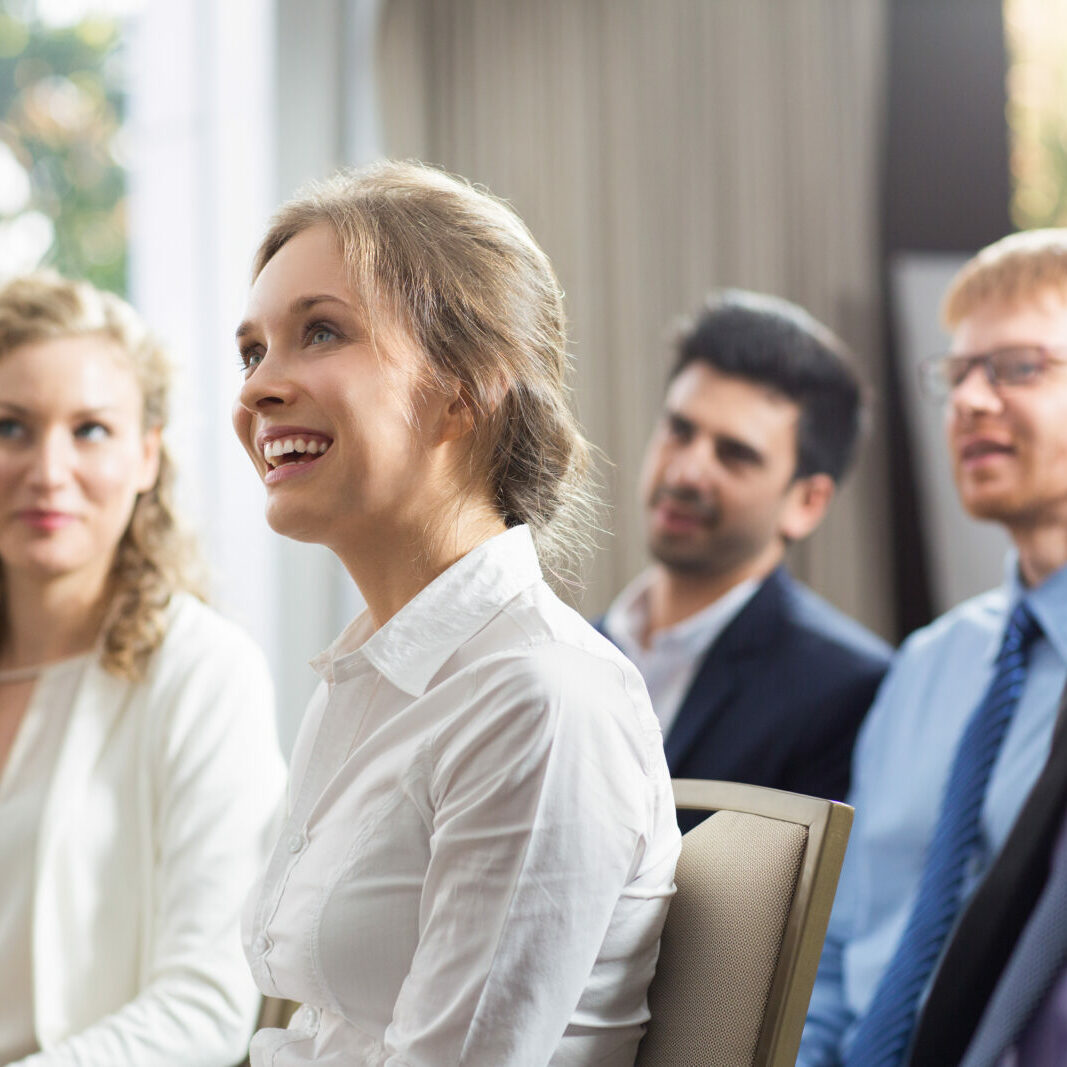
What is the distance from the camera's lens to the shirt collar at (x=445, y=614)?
1.04 metres

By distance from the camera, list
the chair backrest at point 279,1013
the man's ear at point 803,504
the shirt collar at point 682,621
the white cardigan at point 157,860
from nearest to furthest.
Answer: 1. the chair backrest at point 279,1013
2. the white cardigan at point 157,860
3. the shirt collar at point 682,621
4. the man's ear at point 803,504

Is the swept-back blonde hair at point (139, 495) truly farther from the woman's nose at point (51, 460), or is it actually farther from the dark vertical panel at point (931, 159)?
the dark vertical panel at point (931, 159)

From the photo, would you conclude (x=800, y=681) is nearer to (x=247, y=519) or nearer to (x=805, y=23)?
(x=247, y=519)

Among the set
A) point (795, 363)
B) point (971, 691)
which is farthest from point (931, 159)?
point (971, 691)

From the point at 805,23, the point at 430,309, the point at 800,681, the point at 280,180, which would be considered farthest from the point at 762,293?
the point at 430,309

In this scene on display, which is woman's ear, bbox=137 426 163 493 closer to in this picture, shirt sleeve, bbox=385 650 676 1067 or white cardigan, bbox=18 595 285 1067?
white cardigan, bbox=18 595 285 1067

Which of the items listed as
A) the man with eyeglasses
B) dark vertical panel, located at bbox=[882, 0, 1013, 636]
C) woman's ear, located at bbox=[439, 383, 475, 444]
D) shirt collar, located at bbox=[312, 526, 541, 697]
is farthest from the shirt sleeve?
dark vertical panel, located at bbox=[882, 0, 1013, 636]

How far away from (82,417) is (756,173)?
2.49 m

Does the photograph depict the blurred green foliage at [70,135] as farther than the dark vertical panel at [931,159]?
No

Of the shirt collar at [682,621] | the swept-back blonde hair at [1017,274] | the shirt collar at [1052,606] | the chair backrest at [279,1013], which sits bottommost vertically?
the chair backrest at [279,1013]

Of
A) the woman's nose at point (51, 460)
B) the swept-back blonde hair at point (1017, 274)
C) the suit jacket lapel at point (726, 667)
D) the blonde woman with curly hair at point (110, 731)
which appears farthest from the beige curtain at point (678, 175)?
the woman's nose at point (51, 460)

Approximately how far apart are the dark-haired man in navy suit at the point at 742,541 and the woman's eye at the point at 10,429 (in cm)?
111

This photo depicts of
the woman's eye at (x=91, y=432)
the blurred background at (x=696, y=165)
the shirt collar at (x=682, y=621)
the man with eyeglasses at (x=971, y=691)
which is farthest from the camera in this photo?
the blurred background at (x=696, y=165)

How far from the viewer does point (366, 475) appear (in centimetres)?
106
